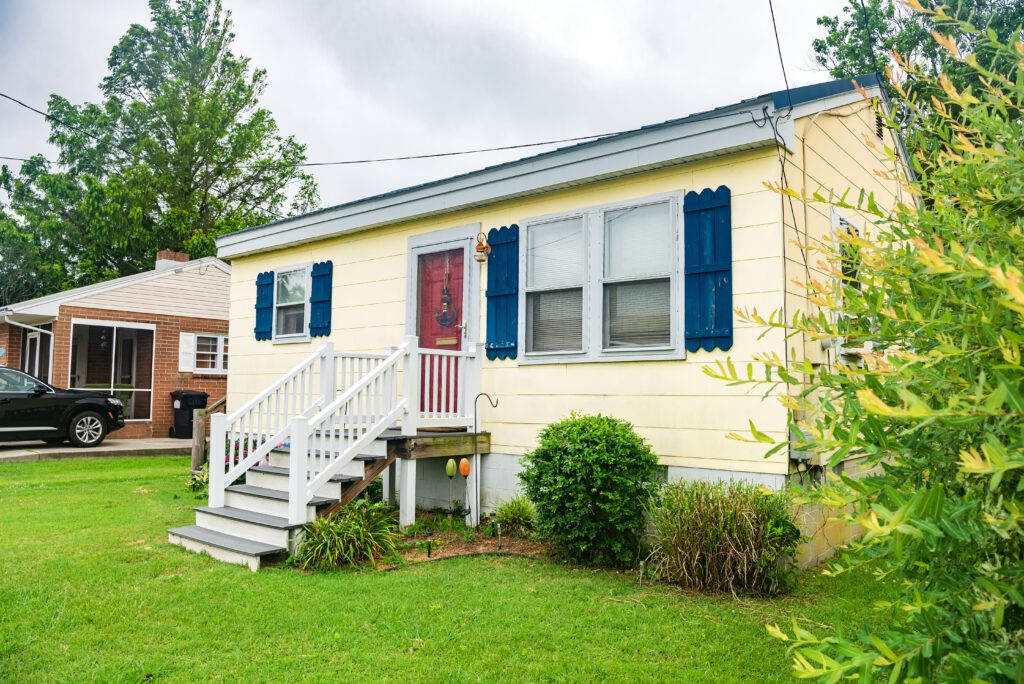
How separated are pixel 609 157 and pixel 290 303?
495 cm

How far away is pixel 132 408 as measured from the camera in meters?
15.9

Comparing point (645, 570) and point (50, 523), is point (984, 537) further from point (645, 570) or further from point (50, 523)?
point (50, 523)

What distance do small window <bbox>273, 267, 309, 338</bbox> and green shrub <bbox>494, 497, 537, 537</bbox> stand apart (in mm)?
3987

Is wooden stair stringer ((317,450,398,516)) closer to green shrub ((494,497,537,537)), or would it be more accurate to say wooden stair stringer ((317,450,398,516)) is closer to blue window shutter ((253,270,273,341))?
green shrub ((494,497,537,537))

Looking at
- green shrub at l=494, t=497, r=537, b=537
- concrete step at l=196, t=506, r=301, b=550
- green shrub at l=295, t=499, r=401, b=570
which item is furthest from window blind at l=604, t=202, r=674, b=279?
concrete step at l=196, t=506, r=301, b=550

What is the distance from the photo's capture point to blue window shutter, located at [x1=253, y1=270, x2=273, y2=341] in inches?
379

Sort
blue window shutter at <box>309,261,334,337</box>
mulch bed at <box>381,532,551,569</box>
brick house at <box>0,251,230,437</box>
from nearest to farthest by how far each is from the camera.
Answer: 1. mulch bed at <box>381,532,551,569</box>
2. blue window shutter at <box>309,261,334,337</box>
3. brick house at <box>0,251,230,437</box>

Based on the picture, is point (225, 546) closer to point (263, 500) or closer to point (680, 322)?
point (263, 500)

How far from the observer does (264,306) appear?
31.8 feet

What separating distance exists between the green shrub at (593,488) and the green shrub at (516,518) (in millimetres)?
901

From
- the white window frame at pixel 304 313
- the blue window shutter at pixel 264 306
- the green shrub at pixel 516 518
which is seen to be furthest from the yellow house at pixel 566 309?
the blue window shutter at pixel 264 306

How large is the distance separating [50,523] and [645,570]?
5465mm

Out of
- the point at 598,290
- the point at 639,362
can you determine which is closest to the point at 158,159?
the point at 598,290

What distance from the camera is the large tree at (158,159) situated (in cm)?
2511
